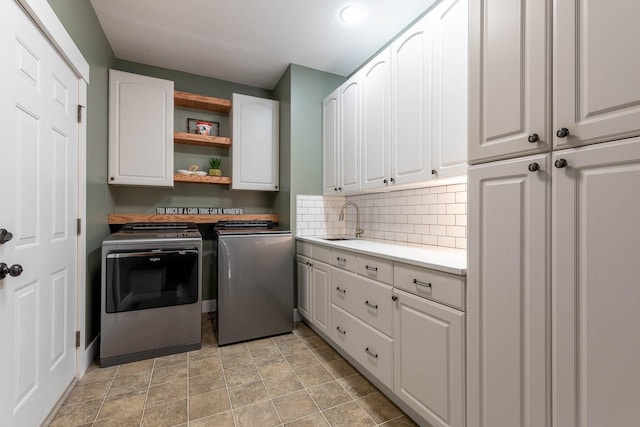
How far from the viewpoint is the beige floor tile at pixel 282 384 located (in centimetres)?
181

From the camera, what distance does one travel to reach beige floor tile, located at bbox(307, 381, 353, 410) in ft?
5.56

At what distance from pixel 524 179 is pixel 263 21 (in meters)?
2.27

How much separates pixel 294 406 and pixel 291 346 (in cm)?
77

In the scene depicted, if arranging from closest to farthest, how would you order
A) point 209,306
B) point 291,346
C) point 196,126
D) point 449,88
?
1. point 449,88
2. point 291,346
3. point 196,126
4. point 209,306

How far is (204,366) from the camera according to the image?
213 cm

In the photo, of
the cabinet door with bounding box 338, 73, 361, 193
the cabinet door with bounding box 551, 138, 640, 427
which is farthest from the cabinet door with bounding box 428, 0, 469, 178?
the cabinet door with bounding box 338, 73, 361, 193

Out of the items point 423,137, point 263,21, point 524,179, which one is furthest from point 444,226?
point 263,21

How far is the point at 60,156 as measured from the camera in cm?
166

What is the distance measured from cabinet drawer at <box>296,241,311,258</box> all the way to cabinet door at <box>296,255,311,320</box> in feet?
0.16

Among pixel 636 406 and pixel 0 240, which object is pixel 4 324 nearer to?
pixel 0 240

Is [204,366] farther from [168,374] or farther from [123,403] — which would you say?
[123,403]

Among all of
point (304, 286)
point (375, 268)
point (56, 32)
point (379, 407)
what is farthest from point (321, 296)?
point (56, 32)

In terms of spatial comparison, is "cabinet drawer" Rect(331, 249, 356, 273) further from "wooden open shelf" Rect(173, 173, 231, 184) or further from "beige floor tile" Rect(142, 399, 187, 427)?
"wooden open shelf" Rect(173, 173, 231, 184)

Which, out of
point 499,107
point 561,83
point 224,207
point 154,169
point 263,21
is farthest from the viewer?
point 224,207
